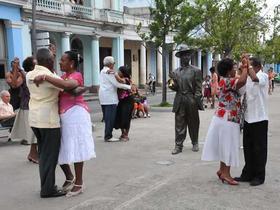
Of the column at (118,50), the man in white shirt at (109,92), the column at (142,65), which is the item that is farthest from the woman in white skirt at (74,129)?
the column at (142,65)

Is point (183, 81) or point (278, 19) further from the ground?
point (278, 19)

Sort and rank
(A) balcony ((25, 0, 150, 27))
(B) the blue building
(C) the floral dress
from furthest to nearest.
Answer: (A) balcony ((25, 0, 150, 27)) → (B) the blue building → (C) the floral dress

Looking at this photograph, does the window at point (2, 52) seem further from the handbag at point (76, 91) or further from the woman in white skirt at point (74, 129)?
the handbag at point (76, 91)

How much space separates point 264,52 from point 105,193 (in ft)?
93.3

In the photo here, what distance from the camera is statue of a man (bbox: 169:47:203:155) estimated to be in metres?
8.44

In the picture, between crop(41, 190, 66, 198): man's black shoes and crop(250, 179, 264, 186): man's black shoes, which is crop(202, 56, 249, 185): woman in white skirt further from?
crop(41, 190, 66, 198): man's black shoes

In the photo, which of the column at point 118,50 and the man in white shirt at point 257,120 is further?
the column at point 118,50

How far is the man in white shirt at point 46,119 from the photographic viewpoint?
5.44m

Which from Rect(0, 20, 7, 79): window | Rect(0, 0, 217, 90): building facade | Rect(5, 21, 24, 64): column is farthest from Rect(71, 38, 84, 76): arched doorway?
Rect(0, 20, 7, 79): window

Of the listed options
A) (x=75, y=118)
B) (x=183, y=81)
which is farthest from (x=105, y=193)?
(x=183, y=81)

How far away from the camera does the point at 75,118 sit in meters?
5.51

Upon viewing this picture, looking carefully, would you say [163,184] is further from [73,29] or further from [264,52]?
[264,52]

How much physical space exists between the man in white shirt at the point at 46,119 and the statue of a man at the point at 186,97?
332 cm

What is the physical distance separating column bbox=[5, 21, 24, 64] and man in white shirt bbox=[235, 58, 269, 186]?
18400 millimetres
